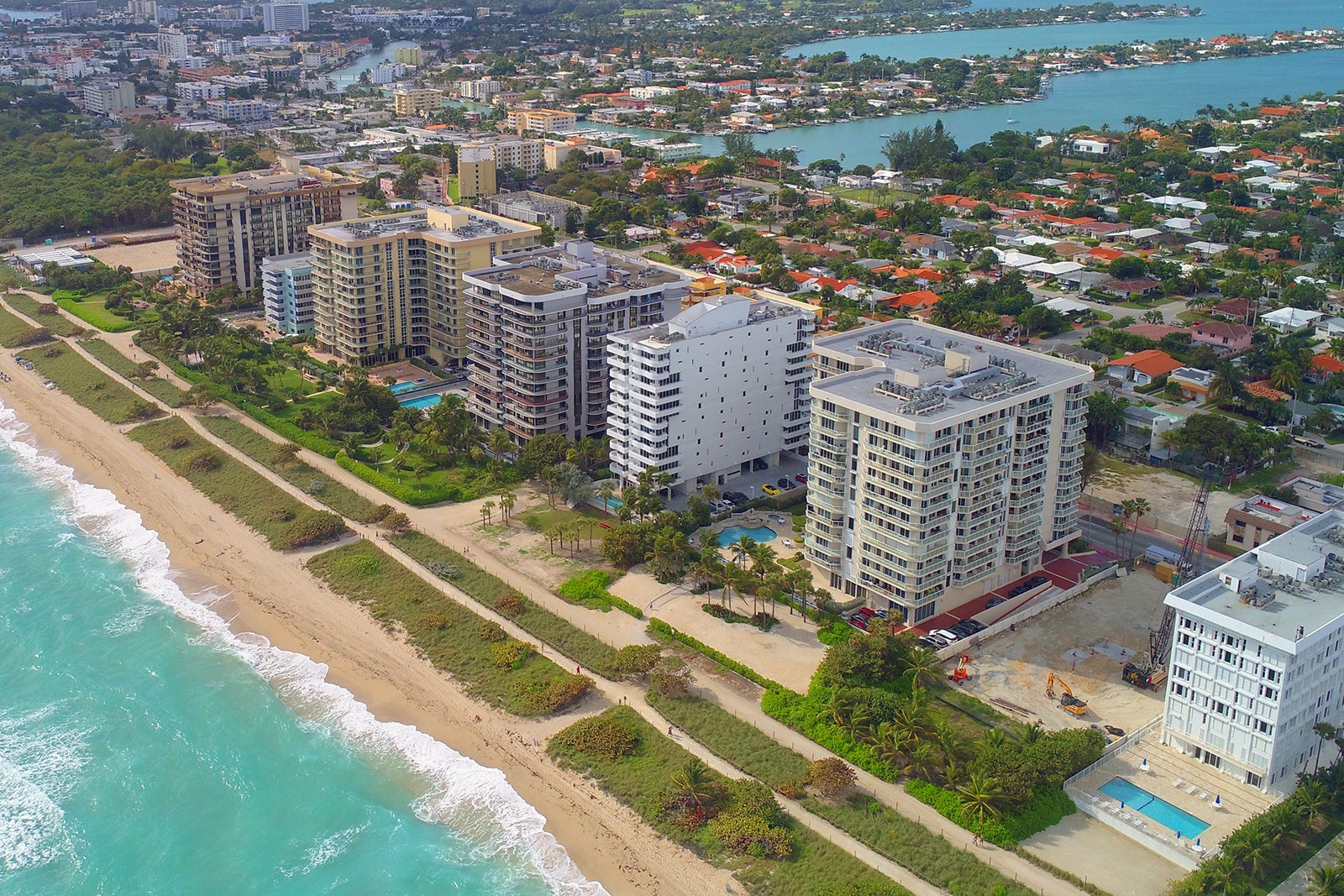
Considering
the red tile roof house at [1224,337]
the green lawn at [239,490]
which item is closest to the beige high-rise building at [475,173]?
the green lawn at [239,490]

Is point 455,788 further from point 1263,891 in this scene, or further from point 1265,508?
point 1265,508

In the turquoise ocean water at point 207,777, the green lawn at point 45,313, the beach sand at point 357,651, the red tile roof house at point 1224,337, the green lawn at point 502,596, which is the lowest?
the turquoise ocean water at point 207,777

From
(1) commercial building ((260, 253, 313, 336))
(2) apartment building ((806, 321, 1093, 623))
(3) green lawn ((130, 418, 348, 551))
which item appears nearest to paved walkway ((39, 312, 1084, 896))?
(3) green lawn ((130, 418, 348, 551))

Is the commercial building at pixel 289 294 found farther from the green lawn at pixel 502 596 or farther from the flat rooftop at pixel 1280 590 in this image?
the flat rooftop at pixel 1280 590

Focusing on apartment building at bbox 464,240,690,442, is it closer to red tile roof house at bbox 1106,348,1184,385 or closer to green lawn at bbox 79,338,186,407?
green lawn at bbox 79,338,186,407

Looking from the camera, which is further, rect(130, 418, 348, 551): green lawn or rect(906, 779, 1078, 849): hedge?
rect(130, 418, 348, 551): green lawn
